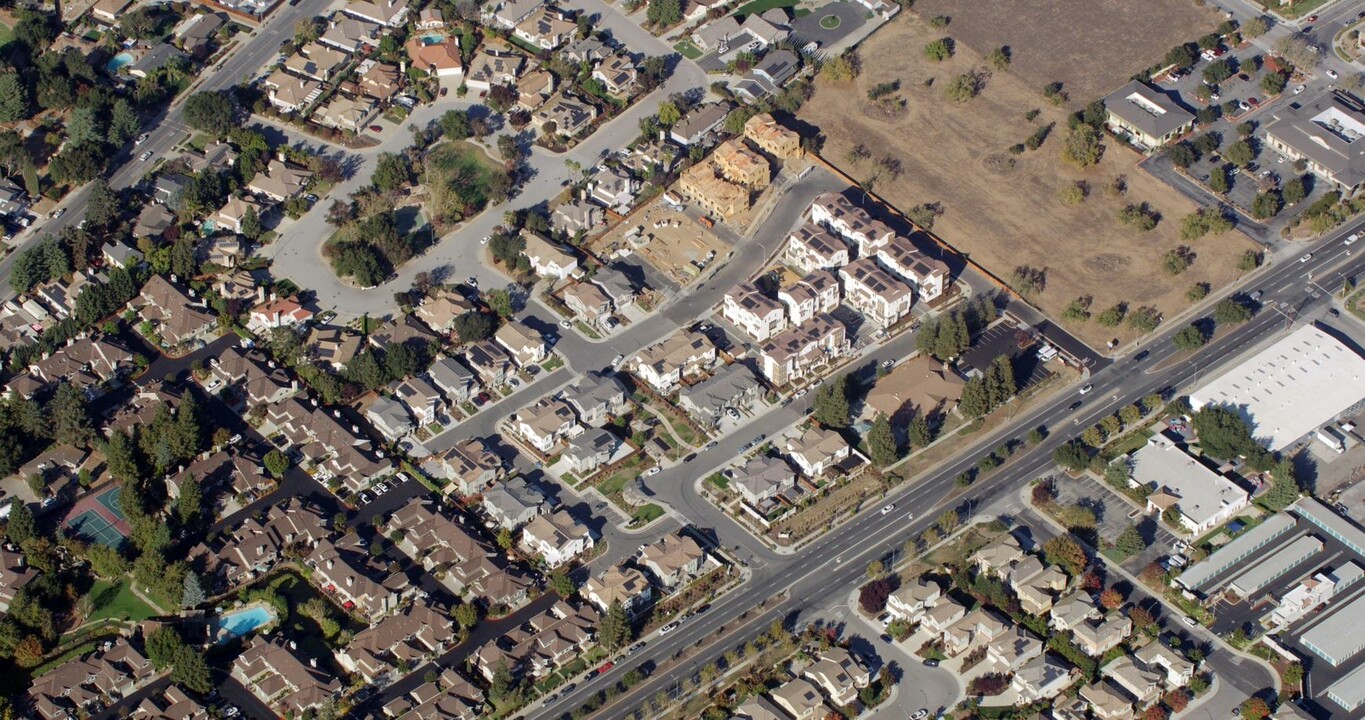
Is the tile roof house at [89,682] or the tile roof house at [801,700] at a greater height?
the tile roof house at [801,700]

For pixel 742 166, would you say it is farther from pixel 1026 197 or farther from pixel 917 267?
pixel 1026 197

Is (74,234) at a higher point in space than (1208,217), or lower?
lower

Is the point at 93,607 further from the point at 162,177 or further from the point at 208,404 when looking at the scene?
the point at 162,177

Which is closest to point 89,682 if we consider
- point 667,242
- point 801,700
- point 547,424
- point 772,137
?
point 547,424

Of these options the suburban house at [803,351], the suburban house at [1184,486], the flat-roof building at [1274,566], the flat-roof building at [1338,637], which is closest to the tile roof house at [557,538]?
the suburban house at [803,351]

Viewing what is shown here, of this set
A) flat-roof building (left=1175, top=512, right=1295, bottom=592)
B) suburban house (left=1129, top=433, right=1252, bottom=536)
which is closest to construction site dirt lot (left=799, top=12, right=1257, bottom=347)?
suburban house (left=1129, top=433, right=1252, bottom=536)

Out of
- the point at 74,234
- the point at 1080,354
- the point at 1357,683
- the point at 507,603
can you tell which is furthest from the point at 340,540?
the point at 1357,683

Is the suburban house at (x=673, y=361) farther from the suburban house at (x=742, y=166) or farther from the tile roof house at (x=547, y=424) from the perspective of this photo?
the suburban house at (x=742, y=166)

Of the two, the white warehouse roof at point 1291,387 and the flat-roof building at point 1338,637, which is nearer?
the flat-roof building at point 1338,637
